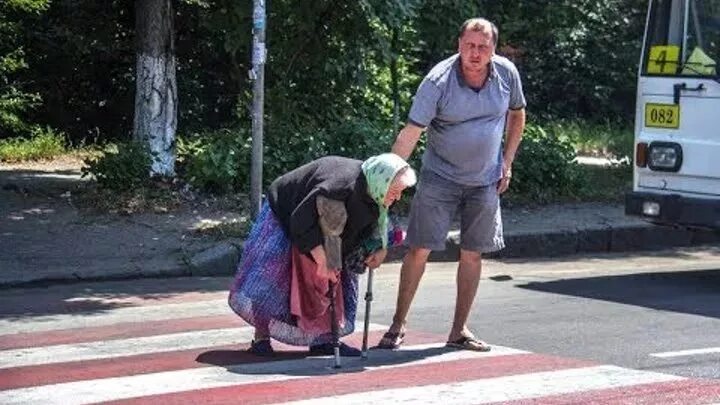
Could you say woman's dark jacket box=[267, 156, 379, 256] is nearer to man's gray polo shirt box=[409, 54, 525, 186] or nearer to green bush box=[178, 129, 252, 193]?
man's gray polo shirt box=[409, 54, 525, 186]

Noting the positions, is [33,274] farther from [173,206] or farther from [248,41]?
[248,41]

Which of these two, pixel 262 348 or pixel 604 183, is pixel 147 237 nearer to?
pixel 262 348

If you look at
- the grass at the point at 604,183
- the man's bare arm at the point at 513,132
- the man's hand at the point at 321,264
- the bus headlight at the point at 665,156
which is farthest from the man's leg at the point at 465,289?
the grass at the point at 604,183

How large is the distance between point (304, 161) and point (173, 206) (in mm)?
1490

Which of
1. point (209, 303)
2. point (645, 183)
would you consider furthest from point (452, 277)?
point (209, 303)

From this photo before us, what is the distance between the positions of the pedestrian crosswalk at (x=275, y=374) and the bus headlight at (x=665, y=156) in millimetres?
3155

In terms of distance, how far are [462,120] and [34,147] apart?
1045 centimetres

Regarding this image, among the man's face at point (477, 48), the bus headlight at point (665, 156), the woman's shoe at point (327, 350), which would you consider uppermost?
the man's face at point (477, 48)

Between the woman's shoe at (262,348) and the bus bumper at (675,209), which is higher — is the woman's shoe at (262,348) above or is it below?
below

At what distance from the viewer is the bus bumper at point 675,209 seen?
10.0 meters

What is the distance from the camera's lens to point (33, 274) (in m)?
10.1

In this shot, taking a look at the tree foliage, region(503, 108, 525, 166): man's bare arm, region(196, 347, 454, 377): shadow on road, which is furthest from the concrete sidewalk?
region(503, 108, 525, 166): man's bare arm

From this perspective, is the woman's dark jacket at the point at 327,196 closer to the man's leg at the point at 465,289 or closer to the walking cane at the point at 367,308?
the walking cane at the point at 367,308

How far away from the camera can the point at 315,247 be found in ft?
22.6
